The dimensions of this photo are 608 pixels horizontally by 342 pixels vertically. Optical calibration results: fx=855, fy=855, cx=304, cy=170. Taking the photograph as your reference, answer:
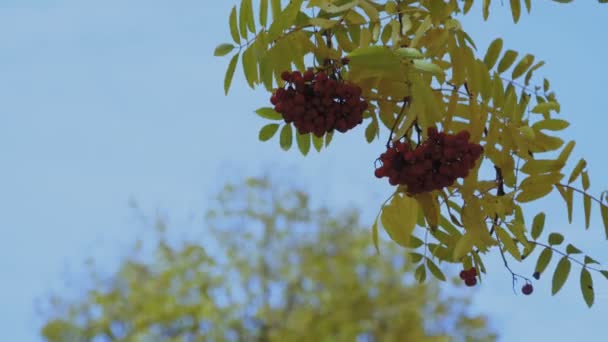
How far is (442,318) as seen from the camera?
402 inches

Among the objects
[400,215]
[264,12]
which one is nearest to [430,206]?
[400,215]

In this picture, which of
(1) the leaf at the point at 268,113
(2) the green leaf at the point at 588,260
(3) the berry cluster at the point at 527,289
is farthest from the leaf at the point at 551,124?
(1) the leaf at the point at 268,113

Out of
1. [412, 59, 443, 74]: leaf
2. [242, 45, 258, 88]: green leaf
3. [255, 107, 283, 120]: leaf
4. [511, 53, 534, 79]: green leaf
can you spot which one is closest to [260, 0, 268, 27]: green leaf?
[242, 45, 258, 88]: green leaf

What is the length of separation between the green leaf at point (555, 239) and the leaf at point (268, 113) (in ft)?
2.02

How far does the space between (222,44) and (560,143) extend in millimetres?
680

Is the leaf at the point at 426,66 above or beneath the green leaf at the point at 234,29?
beneath

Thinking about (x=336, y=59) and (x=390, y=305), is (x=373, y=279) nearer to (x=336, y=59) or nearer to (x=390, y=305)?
(x=390, y=305)

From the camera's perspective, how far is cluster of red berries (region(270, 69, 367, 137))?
1.51m

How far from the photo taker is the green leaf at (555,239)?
5.81 feet

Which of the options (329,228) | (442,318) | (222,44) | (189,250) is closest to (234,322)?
(189,250)

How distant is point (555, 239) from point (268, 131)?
2.10ft

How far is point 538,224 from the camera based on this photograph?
180 centimetres

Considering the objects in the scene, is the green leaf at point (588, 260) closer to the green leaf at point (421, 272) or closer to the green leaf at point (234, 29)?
the green leaf at point (421, 272)

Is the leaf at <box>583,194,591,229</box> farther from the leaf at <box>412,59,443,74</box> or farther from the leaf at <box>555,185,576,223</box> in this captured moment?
the leaf at <box>412,59,443,74</box>
